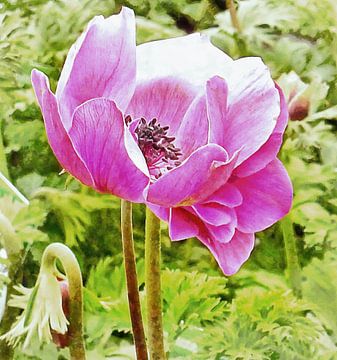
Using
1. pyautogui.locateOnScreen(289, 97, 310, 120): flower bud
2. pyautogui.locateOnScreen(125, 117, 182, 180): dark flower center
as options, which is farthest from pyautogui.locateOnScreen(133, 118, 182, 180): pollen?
pyautogui.locateOnScreen(289, 97, 310, 120): flower bud

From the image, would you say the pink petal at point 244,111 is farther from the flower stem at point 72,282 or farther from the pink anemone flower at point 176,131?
the flower stem at point 72,282

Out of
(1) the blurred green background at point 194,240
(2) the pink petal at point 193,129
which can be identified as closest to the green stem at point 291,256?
(1) the blurred green background at point 194,240

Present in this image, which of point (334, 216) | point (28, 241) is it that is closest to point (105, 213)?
point (28, 241)

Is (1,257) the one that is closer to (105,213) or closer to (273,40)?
(105,213)

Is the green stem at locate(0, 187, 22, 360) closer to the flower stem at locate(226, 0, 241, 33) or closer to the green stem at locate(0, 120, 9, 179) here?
the green stem at locate(0, 120, 9, 179)

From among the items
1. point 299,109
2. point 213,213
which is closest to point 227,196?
point 213,213

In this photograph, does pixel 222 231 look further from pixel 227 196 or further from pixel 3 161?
pixel 3 161
